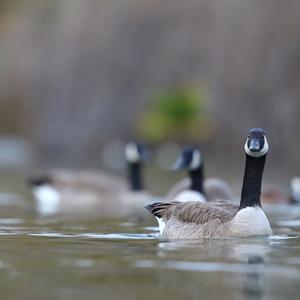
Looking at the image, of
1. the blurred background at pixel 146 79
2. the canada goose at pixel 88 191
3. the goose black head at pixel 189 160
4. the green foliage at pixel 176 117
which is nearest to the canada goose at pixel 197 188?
the goose black head at pixel 189 160

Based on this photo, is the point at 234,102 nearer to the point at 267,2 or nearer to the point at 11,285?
the point at 267,2

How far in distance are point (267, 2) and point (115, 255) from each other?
2486 cm

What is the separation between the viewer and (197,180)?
58.8ft

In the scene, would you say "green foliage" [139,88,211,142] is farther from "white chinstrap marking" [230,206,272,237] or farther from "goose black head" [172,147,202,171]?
"white chinstrap marking" [230,206,272,237]

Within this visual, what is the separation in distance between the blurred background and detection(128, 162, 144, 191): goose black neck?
8616 millimetres

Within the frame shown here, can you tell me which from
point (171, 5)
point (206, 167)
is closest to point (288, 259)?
point (206, 167)

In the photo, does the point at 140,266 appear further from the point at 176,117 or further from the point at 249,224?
the point at 176,117

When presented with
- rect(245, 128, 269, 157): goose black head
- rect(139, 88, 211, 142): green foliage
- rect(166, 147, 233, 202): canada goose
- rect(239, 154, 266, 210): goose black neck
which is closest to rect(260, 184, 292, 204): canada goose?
rect(166, 147, 233, 202): canada goose

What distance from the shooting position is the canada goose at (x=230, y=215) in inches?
463

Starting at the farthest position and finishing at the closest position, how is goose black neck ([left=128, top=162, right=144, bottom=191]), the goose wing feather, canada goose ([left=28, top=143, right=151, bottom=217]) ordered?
goose black neck ([left=128, top=162, right=144, bottom=191]) < canada goose ([left=28, top=143, right=151, bottom=217]) < the goose wing feather

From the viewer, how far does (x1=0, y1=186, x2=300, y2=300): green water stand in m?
8.16

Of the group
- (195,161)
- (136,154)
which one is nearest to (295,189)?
(195,161)

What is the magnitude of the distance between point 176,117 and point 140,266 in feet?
94.5

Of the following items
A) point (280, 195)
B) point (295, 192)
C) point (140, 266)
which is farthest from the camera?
point (295, 192)
